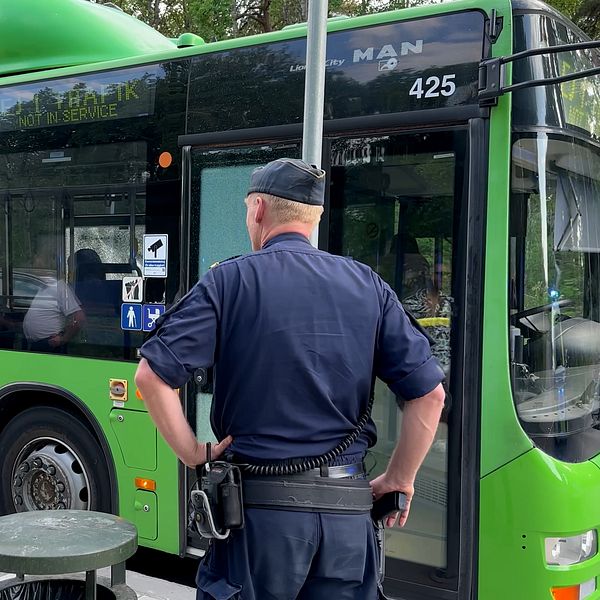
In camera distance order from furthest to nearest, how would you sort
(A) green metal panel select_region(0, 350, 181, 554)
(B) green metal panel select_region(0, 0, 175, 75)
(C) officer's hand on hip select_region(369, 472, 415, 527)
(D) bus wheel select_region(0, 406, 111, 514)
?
(B) green metal panel select_region(0, 0, 175, 75) → (D) bus wheel select_region(0, 406, 111, 514) → (A) green metal panel select_region(0, 350, 181, 554) → (C) officer's hand on hip select_region(369, 472, 415, 527)

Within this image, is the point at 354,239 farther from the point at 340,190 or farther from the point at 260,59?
the point at 260,59

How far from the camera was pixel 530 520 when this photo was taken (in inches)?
127

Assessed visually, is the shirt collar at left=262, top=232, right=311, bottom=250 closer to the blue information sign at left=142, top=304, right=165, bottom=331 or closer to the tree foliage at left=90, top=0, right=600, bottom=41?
the blue information sign at left=142, top=304, right=165, bottom=331

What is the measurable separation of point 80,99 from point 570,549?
11.8 feet

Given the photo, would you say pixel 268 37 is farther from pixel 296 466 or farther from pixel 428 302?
pixel 296 466

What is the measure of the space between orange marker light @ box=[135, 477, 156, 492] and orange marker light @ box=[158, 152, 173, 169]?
174cm

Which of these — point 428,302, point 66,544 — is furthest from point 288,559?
point 428,302

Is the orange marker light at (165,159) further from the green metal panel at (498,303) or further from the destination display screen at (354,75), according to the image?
the green metal panel at (498,303)

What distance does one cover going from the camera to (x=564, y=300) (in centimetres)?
347

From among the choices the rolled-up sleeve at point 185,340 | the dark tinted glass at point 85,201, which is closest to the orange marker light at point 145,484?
the dark tinted glass at point 85,201

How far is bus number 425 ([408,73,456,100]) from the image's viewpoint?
11.3 ft

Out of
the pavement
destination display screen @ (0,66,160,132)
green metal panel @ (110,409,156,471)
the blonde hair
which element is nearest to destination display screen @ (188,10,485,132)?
destination display screen @ (0,66,160,132)

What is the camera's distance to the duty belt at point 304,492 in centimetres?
220

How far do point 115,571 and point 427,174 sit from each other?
2092mm
